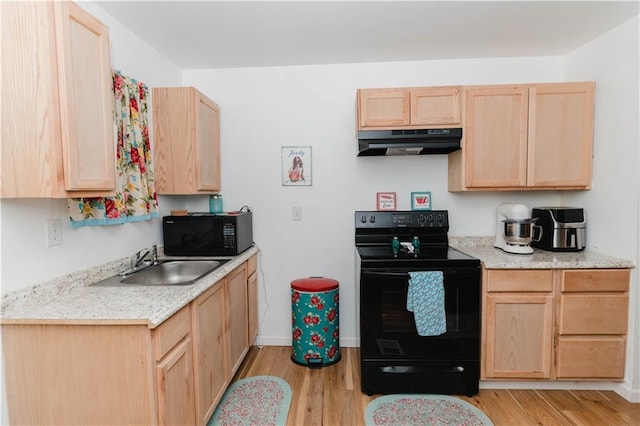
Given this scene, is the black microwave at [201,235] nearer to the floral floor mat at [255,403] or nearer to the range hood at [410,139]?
the floral floor mat at [255,403]

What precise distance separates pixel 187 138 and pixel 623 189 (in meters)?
2.95

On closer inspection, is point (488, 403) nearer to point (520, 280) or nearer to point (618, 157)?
point (520, 280)

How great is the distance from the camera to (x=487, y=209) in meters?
2.86

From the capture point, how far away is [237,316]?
2416 mm

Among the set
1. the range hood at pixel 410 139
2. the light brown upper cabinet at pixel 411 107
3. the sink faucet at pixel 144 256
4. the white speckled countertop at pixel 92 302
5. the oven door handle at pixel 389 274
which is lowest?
the oven door handle at pixel 389 274

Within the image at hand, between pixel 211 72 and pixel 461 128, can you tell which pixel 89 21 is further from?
pixel 461 128

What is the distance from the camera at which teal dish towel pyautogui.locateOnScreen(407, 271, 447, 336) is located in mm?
2186

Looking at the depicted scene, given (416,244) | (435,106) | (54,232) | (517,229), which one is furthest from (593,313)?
(54,232)

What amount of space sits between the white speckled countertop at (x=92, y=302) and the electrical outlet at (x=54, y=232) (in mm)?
177

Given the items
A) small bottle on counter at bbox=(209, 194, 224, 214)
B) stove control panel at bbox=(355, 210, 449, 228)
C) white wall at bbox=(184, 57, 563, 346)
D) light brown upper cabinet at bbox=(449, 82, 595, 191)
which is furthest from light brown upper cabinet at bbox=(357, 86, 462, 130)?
small bottle on counter at bbox=(209, 194, 224, 214)

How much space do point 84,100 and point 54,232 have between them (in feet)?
2.19

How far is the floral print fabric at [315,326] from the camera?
261 centimetres

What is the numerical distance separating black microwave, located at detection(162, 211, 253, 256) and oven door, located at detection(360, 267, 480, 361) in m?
0.98

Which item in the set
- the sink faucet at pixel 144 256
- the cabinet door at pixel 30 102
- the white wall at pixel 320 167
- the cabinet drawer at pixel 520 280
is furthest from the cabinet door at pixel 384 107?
the cabinet door at pixel 30 102
